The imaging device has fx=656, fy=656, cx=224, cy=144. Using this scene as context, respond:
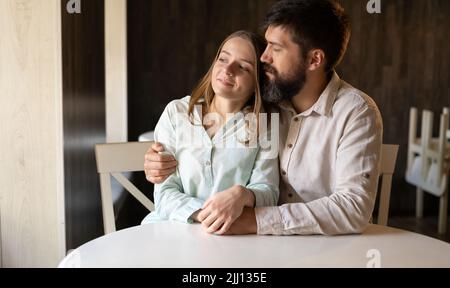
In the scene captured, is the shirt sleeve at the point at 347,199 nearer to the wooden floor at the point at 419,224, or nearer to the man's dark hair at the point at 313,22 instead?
the man's dark hair at the point at 313,22

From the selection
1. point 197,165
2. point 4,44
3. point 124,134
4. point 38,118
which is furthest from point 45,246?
point 124,134

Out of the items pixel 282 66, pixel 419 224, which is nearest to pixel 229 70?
pixel 282 66

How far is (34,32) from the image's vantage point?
5.08ft

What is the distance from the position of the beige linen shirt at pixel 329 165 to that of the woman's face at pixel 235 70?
0.33 feet

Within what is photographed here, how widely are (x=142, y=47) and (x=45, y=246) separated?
6.68ft

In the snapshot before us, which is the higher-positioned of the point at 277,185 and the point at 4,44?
the point at 4,44

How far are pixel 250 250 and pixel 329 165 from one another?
300 millimetres

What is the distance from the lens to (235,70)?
3.93 ft

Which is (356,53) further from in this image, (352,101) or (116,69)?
(352,101)

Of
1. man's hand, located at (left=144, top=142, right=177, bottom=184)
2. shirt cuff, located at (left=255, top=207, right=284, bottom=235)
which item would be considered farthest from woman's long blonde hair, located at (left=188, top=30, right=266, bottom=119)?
shirt cuff, located at (left=255, top=207, right=284, bottom=235)

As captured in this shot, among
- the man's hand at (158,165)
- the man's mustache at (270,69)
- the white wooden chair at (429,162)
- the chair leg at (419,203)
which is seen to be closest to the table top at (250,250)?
the man's hand at (158,165)

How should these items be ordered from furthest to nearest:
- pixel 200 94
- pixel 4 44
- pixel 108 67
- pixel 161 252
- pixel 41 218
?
pixel 108 67 → pixel 41 218 → pixel 4 44 → pixel 200 94 → pixel 161 252

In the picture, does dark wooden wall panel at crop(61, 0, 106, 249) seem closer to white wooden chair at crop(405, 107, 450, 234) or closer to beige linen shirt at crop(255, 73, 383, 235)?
beige linen shirt at crop(255, 73, 383, 235)

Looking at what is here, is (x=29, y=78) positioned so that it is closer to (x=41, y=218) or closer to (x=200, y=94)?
(x=41, y=218)
